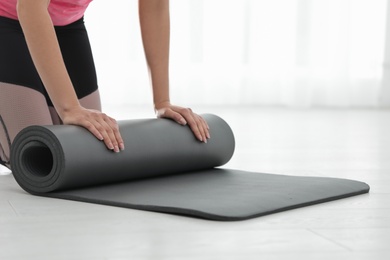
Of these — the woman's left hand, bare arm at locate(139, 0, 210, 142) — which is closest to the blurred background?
bare arm at locate(139, 0, 210, 142)

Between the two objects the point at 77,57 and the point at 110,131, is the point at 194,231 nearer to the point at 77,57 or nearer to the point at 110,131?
the point at 110,131

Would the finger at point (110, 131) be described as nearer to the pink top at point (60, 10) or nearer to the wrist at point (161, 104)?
the wrist at point (161, 104)

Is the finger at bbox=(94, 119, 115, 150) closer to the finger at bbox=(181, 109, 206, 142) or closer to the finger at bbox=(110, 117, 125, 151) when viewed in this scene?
the finger at bbox=(110, 117, 125, 151)

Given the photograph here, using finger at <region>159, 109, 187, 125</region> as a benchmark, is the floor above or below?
below

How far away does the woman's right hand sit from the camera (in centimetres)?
209

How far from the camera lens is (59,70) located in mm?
2119

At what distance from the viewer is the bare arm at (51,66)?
83.0 inches

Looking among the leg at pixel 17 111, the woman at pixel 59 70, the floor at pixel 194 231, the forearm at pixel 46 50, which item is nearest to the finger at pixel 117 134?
the woman at pixel 59 70

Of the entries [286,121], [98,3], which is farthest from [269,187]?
[98,3]

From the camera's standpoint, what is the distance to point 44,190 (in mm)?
2045

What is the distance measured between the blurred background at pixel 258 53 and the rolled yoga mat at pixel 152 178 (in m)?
3.22

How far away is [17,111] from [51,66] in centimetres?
48

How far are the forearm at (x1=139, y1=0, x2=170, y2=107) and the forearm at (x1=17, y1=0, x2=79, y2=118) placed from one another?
17.6 inches

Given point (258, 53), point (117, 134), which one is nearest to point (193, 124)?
point (117, 134)
